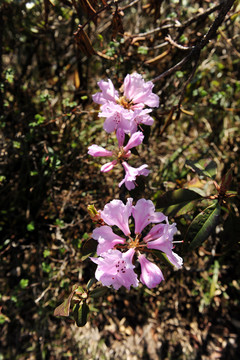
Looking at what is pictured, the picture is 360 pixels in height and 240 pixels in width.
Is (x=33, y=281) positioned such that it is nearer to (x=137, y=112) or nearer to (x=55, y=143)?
(x=55, y=143)

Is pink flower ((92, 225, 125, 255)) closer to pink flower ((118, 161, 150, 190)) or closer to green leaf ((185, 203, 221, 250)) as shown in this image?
pink flower ((118, 161, 150, 190))

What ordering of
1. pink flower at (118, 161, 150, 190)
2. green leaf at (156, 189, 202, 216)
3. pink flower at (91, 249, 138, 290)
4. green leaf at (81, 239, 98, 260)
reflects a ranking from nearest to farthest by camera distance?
pink flower at (91, 249, 138, 290) < pink flower at (118, 161, 150, 190) < green leaf at (81, 239, 98, 260) < green leaf at (156, 189, 202, 216)

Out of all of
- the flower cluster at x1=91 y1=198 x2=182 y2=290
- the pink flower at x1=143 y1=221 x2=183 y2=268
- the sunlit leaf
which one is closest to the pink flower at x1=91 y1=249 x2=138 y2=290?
the flower cluster at x1=91 y1=198 x2=182 y2=290

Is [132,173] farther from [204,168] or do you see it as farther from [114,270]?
[204,168]

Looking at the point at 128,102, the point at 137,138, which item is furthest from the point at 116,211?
the point at 128,102

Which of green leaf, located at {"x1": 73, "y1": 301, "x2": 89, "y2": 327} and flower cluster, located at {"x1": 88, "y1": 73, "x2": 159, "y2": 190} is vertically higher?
flower cluster, located at {"x1": 88, "y1": 73, "x2": 159, "y2": 190}

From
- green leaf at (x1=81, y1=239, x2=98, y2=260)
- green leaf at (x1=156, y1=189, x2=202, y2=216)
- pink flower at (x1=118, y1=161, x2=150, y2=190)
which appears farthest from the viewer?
green leaf at (x1=156, y1=189, x2=202, y2=216)
